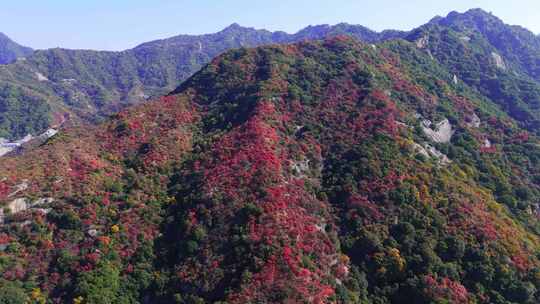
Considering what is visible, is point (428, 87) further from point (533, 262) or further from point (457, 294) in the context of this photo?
point (457, 294)

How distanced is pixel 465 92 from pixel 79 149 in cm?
11174

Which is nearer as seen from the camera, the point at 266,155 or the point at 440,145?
the point at 266,155

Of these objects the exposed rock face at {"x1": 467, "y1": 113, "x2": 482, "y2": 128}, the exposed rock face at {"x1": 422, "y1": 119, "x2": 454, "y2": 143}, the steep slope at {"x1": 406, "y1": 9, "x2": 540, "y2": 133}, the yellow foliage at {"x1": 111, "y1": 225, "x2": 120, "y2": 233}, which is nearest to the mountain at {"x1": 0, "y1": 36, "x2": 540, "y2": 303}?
the yellow foliage at {"x1": 111, "y1": 225, "x2": 120, "y2": 233}

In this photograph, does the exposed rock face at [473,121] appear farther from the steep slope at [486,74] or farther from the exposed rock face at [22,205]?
the exposed rock face at [22,205]

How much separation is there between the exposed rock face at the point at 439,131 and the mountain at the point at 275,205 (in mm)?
371

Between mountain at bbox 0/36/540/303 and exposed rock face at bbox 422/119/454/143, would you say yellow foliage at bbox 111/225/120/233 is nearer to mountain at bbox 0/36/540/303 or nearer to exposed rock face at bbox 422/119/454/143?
mountain at bbox 0/36/540/303

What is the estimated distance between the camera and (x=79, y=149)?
2825 inches

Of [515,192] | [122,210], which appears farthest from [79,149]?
[515,192]

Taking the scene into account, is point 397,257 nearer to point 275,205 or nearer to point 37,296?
point 275,205

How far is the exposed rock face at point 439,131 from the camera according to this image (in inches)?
3543

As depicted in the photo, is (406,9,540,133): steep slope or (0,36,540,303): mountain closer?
(0,36,540,303): mountain

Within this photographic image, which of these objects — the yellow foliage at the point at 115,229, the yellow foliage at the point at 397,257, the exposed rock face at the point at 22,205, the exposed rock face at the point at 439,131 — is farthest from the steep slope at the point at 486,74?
the exposed rock face at the point at 22,205

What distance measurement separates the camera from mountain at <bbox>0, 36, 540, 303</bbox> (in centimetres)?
5178

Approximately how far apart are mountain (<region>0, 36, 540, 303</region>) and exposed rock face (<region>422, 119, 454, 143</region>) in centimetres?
37
